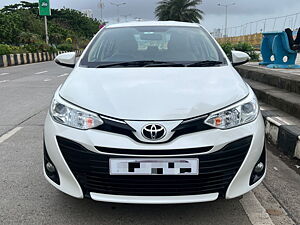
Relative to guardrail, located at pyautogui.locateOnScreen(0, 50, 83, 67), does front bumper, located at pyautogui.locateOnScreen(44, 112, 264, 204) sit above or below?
above

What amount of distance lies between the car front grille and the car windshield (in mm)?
1100

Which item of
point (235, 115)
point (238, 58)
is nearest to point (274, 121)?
point (238, 58)

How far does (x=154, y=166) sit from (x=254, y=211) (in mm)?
985

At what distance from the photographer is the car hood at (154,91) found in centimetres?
229

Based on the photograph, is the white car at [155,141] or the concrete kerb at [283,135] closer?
the white car at [155,141]

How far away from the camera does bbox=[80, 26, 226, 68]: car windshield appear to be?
3.27m

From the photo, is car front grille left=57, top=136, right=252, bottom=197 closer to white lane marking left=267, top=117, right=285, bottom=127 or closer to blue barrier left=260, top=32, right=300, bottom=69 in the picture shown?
white lane marking left=267, top=117, right=285, bottom=127

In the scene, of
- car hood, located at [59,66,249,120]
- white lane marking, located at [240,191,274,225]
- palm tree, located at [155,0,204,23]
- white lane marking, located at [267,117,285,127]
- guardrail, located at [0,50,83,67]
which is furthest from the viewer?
palm tree, located at [155,0,204,23]

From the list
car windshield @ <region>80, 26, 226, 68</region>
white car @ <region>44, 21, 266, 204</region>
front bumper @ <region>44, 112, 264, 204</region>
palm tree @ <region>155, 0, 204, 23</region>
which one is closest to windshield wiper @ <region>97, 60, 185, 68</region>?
car windshield @ <region>80, 26, 226, 68</region>

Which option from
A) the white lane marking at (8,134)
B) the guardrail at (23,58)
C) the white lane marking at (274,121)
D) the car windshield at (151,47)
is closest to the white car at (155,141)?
the car windshield at (151,47)

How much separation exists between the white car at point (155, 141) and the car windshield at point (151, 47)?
2.11 feet

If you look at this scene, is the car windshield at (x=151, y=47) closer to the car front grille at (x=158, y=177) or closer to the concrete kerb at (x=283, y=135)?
the car front grille at (x=158, y=177)

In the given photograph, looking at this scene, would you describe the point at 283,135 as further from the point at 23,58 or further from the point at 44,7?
the point at 44,7

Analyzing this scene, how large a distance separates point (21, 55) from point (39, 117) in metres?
17.5
